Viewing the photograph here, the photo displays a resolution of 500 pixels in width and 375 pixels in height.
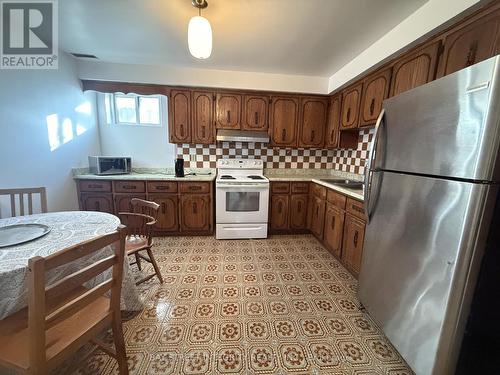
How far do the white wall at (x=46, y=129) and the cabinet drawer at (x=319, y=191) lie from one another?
3325 millimetres

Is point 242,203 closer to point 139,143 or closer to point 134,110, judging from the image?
point 139,143

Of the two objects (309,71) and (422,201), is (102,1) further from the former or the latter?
(422,201)

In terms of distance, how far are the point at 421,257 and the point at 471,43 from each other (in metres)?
1.35

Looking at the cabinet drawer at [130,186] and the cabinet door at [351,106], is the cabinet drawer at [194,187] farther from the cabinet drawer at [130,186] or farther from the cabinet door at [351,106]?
the cabinet door at [351,106]

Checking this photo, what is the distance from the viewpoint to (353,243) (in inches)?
84.9

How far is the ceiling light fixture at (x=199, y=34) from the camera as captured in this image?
1443mm

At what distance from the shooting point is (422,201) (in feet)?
3.80

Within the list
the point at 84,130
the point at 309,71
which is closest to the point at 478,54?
the point at 309,71

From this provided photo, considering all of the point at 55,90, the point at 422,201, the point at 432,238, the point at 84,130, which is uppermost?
the point at 55,90

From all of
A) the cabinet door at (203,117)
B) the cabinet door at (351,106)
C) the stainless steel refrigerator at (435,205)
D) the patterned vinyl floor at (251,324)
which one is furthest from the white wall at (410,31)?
the patterned vinyl floor at (251,324)

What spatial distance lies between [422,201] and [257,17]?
1.88 meters

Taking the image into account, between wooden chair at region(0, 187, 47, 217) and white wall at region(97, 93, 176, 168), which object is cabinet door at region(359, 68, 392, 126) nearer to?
white wall at region(97, 93, 176, 168)

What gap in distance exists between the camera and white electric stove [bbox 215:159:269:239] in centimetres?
293

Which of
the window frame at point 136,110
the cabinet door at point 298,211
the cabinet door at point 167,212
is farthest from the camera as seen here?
the window frame at point 136,110
